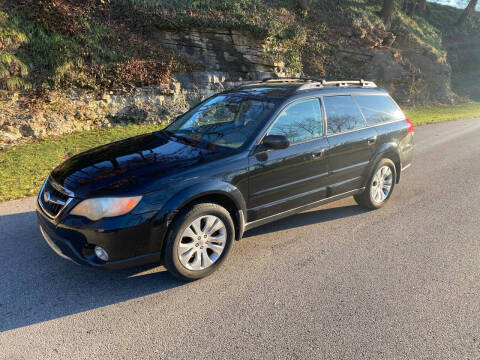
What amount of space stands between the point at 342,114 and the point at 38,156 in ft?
19.0

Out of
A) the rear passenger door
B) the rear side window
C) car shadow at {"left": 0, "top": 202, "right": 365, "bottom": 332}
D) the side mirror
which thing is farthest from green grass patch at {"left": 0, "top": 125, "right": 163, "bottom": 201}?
the rear side window

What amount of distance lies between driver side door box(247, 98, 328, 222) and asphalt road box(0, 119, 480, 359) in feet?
1.66

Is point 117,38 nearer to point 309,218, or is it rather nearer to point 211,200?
point 309,218

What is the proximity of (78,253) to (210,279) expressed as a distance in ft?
3.99

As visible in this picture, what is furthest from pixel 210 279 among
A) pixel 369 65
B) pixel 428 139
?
pixel 369 65

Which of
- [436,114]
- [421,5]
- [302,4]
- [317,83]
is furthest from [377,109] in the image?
[421,5]

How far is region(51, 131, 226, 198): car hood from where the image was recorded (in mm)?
3178

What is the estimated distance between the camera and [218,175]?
351 centimetres

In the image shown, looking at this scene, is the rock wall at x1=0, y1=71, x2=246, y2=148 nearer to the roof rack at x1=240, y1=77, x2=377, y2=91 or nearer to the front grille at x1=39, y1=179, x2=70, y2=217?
the front grille at x1=39, y1=179, x2=70, y2=217

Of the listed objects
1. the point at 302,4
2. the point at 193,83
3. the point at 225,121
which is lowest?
the point at 225,121

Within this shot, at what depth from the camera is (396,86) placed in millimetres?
20078

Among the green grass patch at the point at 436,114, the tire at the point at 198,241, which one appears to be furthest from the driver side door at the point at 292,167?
the green grass patch at the point at 436,114

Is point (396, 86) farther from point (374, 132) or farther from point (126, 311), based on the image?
point (126, 311)

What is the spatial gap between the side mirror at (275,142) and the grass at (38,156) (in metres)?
3.80
